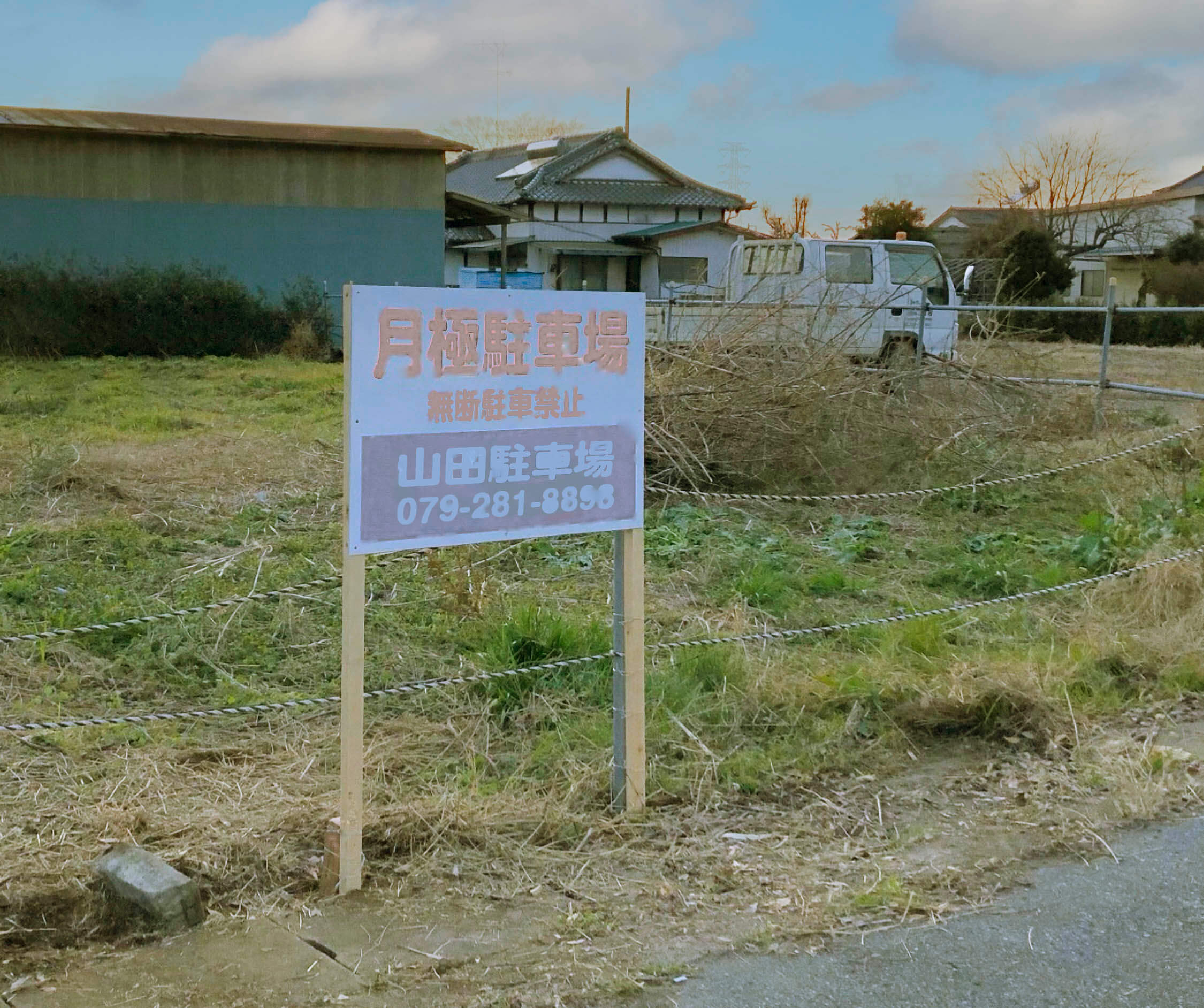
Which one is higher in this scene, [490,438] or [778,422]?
[490,438]

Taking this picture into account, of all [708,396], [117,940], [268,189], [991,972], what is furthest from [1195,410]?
[268,189]

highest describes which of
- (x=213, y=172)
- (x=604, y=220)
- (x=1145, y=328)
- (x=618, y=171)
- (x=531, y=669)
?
(x=618, y=171)

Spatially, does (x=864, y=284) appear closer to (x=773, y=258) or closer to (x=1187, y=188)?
(x=773, y=258)

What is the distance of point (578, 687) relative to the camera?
15.6ft

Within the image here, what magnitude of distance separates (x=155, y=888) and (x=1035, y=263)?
3433 cm

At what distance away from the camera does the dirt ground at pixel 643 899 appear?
2775mm

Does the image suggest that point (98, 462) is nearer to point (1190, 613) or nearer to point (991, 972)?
point (1190, 613)

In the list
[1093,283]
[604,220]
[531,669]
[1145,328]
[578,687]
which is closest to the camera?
[531,669]

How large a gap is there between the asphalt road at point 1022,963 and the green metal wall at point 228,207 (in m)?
21.6

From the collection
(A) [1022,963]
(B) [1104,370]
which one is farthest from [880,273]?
(A) [1022,963]

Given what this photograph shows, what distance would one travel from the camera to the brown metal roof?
2166cm

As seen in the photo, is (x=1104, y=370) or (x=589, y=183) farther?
(x=589, y=183)

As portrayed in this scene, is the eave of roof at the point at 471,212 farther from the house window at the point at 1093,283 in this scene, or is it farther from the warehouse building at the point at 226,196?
the house window at the point at 1093,283

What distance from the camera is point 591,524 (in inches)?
142
